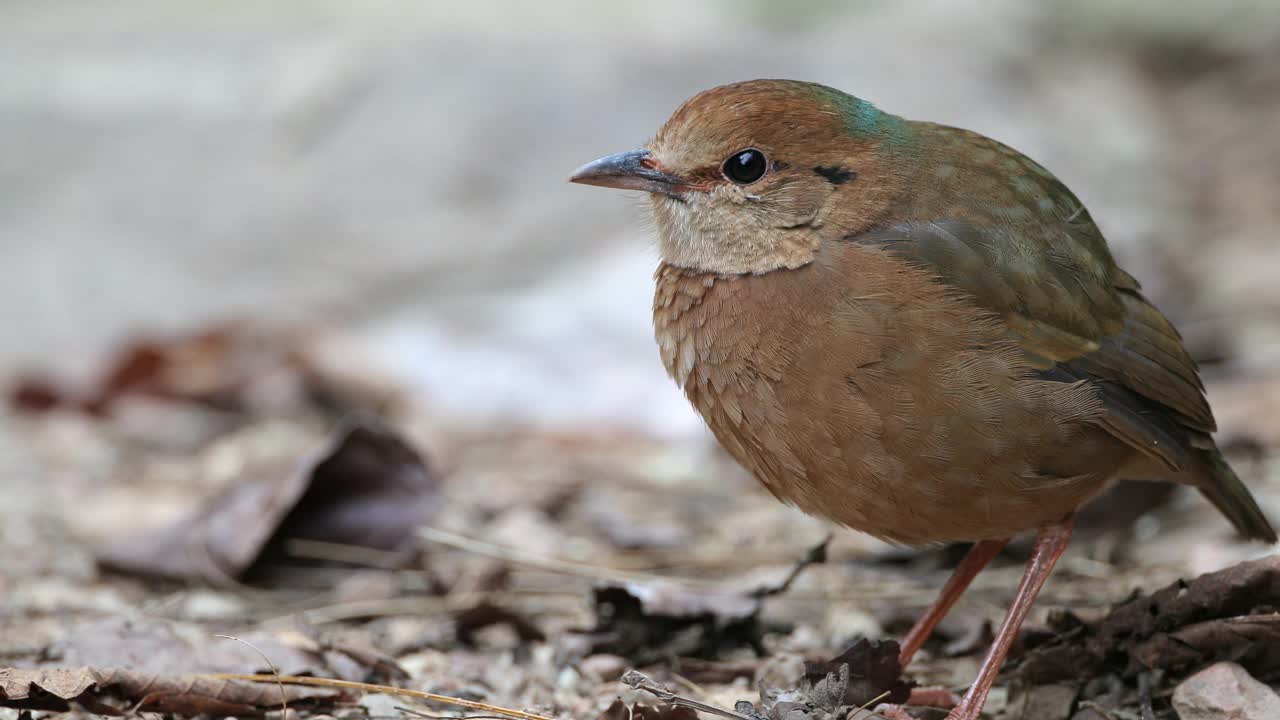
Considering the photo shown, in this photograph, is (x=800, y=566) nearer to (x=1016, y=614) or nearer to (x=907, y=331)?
(x=1016, y=614)

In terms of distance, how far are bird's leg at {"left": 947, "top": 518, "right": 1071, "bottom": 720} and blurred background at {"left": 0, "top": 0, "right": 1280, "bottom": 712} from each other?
227cm

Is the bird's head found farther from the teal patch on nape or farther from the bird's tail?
the bird's tail

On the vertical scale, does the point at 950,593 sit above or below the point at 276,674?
above

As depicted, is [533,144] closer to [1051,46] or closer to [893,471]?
[1051,46]

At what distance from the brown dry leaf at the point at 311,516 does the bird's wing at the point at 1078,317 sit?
1.95 meters

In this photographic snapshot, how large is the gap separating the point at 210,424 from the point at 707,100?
382 centimetres

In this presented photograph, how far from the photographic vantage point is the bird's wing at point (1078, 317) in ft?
11.2

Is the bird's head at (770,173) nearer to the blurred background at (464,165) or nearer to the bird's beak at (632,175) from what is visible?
the bird's beak at (632,175)

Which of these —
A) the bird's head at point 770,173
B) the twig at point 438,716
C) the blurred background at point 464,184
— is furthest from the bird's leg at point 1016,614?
the blurred background at point 464,184

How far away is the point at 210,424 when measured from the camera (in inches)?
267

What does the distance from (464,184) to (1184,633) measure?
6.23 m

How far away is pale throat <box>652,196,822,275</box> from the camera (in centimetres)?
360

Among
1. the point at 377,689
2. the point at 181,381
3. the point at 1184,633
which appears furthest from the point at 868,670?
the point at 181,381

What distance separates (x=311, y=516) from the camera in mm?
4789
